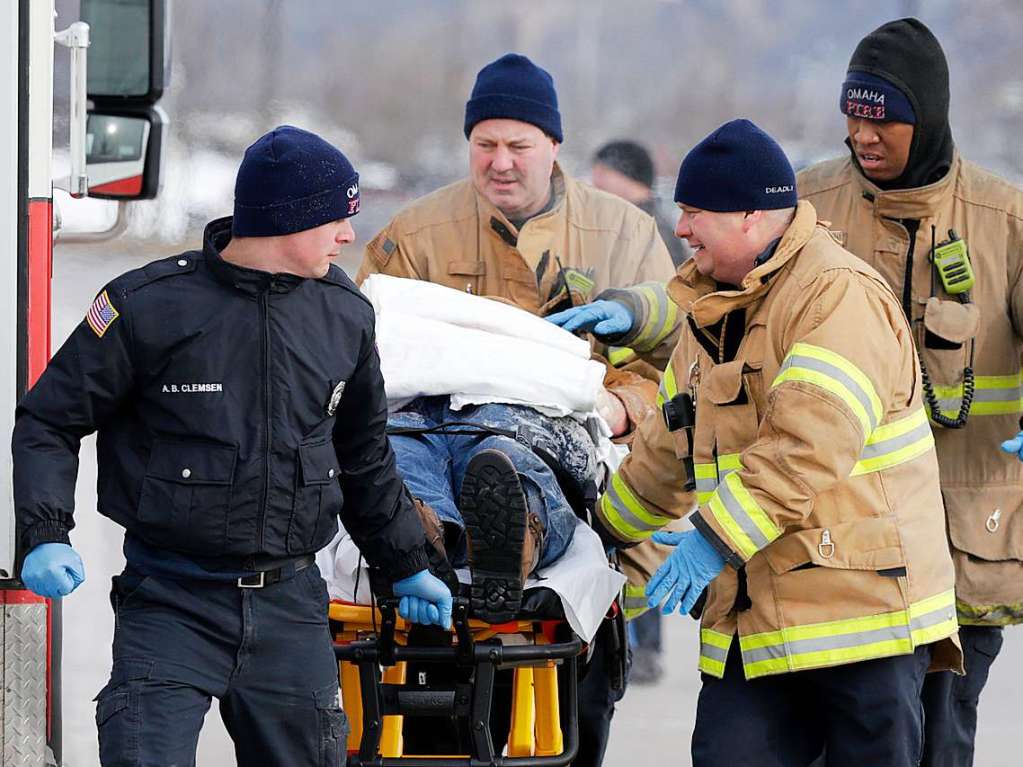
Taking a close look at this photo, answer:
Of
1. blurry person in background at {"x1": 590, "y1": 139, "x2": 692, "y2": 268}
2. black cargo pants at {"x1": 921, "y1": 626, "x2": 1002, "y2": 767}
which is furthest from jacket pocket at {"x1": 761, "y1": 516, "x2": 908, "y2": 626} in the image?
blurry person in background at {"x1": 590, "y1": 139, "x2": 692, "y2": 268}

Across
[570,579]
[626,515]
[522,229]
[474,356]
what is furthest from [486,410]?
[522,229]

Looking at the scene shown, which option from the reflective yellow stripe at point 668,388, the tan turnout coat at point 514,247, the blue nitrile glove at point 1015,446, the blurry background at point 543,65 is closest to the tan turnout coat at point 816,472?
the reflective yellow stripe at point 668,388

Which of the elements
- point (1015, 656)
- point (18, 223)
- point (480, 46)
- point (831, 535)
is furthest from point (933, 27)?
point (18, 223)

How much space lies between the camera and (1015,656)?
19.6 feet

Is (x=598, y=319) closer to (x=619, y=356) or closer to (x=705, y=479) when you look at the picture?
(x=619, y=356)

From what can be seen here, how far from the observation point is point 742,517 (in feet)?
10.0

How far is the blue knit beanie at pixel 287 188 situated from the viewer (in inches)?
115

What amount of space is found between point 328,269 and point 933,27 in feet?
11.5

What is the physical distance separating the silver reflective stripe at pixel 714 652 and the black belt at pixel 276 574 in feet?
2.53

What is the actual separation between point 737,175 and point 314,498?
0.97m

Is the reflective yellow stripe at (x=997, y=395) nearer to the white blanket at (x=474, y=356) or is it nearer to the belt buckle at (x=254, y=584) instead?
the white blanket at (x=474, y=356)

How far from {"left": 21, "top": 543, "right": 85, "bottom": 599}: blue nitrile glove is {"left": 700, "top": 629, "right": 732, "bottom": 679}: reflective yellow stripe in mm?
1181

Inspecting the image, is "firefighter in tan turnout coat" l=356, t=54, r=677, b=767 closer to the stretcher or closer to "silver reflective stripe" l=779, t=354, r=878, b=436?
the stretcher

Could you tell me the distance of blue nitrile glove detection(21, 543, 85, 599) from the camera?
9.00 feet
